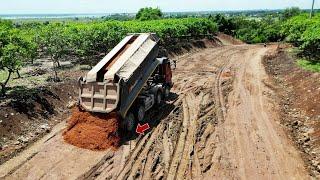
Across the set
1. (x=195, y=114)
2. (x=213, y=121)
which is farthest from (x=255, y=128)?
(x=195, y=114)

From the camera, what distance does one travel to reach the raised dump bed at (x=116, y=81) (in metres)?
16.1

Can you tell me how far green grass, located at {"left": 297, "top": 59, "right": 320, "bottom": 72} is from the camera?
28.2 meters

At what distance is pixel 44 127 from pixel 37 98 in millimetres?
2359

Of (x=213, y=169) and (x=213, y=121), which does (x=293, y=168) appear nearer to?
(x=213, y=169)

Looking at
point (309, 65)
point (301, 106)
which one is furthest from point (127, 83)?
point (309, 65)

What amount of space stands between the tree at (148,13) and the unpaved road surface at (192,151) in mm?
56706

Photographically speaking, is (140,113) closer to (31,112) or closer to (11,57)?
(31,112)

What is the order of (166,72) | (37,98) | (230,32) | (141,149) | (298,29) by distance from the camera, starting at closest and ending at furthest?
(141,149) → (37,98) → (166,72) → (298,29) → (230,32)

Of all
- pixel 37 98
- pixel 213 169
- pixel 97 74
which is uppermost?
pixel 97 74

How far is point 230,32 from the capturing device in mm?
70125

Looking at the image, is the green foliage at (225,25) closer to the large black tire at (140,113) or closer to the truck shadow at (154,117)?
the truck shadow at (154,117)

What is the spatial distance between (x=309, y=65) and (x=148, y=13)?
54.9 meters

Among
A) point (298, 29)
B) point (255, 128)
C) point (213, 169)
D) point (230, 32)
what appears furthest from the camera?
point (230, 32)

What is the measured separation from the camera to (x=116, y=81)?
1639 centimetres
